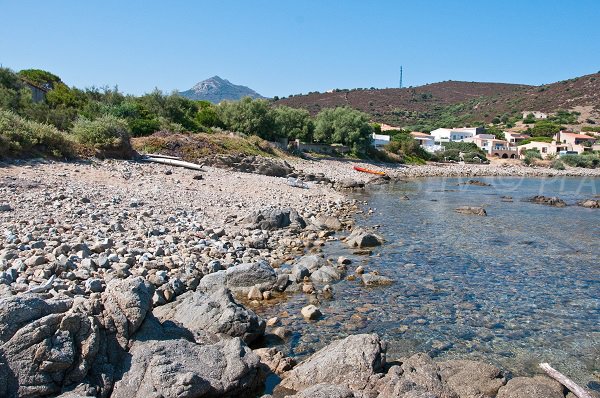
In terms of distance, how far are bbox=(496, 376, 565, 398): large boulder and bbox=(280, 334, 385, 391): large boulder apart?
172 cm

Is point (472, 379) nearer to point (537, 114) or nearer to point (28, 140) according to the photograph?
point (28, 140)

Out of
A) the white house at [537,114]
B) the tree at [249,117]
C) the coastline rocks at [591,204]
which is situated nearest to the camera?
the coastline rocks at [591,204]

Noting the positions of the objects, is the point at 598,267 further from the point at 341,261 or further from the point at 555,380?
the point at 555,380

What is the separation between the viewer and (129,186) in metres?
22.1

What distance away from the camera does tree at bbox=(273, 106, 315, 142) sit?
194 ft

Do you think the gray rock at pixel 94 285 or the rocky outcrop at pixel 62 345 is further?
the gray rock at pixel 94 285

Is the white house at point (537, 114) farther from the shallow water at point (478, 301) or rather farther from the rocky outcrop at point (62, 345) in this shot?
the rocky outcrop at point (62, 345)

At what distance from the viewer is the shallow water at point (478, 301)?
29.9 ft

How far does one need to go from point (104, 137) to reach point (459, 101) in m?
154

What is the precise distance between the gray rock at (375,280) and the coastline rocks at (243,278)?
2.36 metres

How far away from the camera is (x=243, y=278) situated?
11.9 meters

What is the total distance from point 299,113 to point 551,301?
176ft

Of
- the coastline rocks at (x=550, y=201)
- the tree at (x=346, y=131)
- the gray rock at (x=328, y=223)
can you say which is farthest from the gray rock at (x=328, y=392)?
the tree at (x=346, y=131)

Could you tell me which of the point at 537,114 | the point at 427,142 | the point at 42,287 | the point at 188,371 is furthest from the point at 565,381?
the point at 537,114
